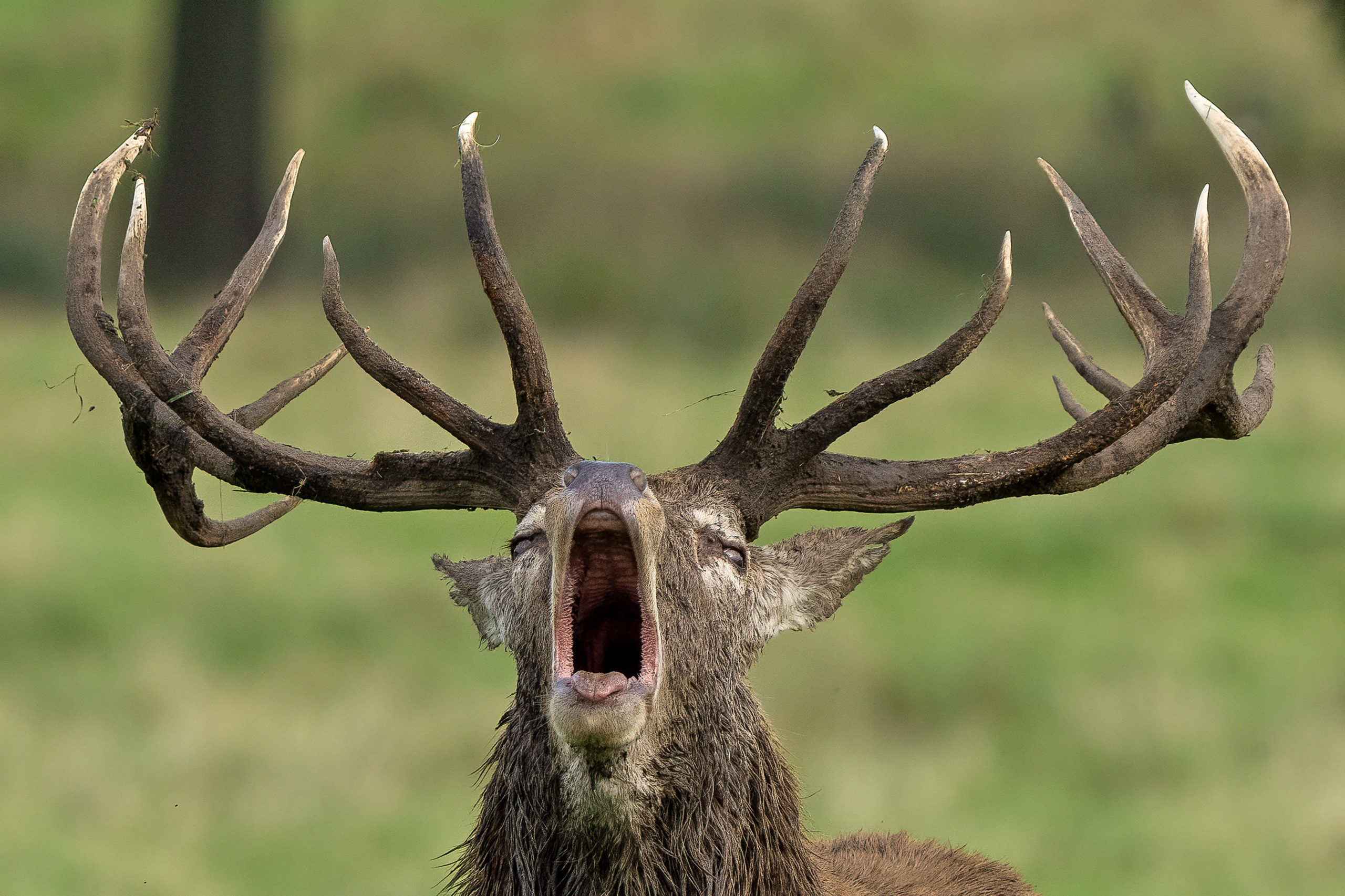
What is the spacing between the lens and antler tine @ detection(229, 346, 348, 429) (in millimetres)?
5270

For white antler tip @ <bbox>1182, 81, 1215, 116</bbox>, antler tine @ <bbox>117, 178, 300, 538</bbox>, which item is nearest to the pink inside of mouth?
antler tine @ <bbox>117, 178, 300, 538</bbox>

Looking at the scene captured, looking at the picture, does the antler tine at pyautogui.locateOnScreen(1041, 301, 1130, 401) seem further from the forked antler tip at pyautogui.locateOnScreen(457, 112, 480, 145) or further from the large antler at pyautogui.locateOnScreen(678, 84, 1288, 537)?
the forked antler tip at pyautogui.locateOnScreen(457, 112, 480, 145)

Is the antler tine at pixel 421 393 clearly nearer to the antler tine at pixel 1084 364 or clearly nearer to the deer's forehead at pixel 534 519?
the deer's forehead at pixel 534 519

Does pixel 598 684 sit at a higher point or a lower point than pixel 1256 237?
lower

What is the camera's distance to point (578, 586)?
414 centimetres

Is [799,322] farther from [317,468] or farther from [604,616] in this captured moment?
[317,468]

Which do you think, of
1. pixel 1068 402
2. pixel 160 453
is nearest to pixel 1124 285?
pixel 1068 402

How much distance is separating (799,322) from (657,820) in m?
1.21

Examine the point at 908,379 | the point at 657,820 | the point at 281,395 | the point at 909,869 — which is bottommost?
the point at 657,820

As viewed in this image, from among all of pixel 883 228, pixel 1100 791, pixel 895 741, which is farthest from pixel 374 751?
pixel 883 228

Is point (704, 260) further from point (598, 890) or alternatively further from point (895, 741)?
point (598, 890)

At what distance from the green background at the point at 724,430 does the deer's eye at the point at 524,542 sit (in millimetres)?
4748

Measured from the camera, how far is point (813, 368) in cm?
1508

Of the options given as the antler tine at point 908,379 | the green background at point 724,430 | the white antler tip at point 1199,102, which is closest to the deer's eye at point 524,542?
the antler tine at point 908,379
